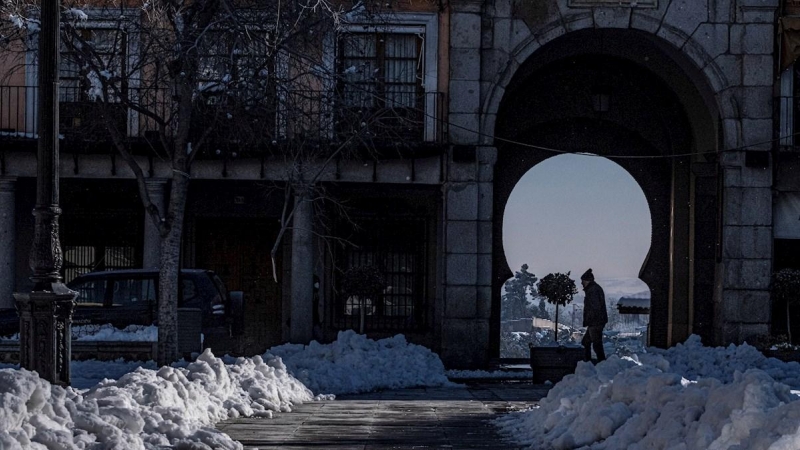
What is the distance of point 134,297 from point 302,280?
12.7 feet

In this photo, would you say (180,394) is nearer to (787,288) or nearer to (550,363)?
(550,363)

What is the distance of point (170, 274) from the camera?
18969 mm

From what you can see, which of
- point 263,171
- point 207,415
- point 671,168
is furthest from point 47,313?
point 671,168

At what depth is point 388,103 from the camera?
26422mm

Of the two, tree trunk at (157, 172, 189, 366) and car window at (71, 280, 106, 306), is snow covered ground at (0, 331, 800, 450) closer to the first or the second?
tree trunk at (157, 172, 189, 366)

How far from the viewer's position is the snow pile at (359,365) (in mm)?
18406

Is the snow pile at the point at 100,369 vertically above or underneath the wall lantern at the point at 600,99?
underneath

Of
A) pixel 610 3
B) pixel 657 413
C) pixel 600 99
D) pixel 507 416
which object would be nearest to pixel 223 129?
pixel 610 3

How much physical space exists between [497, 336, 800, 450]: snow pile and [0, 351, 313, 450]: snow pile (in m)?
2.66

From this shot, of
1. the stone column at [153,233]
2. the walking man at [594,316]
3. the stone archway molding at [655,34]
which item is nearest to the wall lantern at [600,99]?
the stone archway molding at [655,34]

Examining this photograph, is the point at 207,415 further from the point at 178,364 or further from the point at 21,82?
the point at 21,82

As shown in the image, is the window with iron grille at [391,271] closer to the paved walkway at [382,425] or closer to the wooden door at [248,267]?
the wooden door at [248,267]

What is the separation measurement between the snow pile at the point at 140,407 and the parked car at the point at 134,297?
923 centimetres

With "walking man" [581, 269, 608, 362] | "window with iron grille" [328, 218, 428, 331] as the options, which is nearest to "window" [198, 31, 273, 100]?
"walking man" [581, 269, 608, 362]
